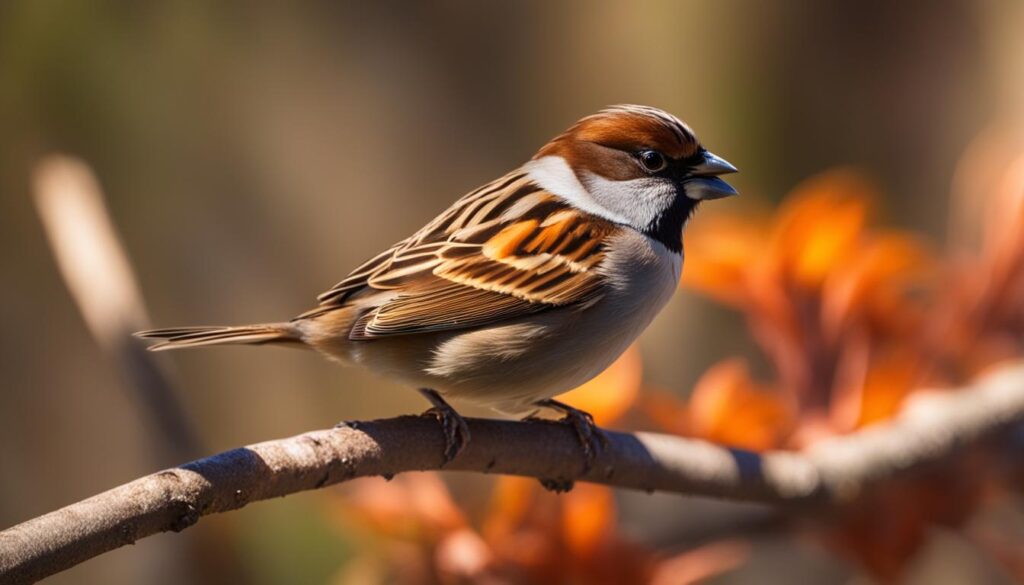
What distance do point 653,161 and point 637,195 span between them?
2.8 inches

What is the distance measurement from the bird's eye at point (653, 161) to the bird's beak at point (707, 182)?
0.17 ft

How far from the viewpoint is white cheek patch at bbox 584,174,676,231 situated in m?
2.15

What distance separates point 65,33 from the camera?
10.6ft

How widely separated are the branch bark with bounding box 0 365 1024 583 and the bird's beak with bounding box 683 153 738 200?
435 mm

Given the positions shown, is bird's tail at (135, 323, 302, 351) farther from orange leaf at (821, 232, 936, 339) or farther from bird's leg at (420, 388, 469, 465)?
orange leaf at (821, 232, 936, 339)

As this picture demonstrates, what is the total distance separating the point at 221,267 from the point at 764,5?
186 cm

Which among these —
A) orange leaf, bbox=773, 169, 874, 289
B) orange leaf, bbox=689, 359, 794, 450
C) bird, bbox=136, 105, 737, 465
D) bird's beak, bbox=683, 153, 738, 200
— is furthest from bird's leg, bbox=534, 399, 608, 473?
orange leaf, bbox=773, 169, 874, 289

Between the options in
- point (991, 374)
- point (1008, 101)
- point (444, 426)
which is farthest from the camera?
point (1008, 101)

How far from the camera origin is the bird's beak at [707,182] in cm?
209

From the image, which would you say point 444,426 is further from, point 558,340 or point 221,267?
point 221,267

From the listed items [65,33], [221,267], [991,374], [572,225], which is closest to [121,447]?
[221,267]

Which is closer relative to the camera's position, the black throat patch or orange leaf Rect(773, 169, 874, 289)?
the black throat patch

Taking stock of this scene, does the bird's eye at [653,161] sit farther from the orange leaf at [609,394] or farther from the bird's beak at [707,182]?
the orange leaf at [609,394]

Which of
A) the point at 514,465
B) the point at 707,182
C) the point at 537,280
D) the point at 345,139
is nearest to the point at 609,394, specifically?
the point at 537,280
